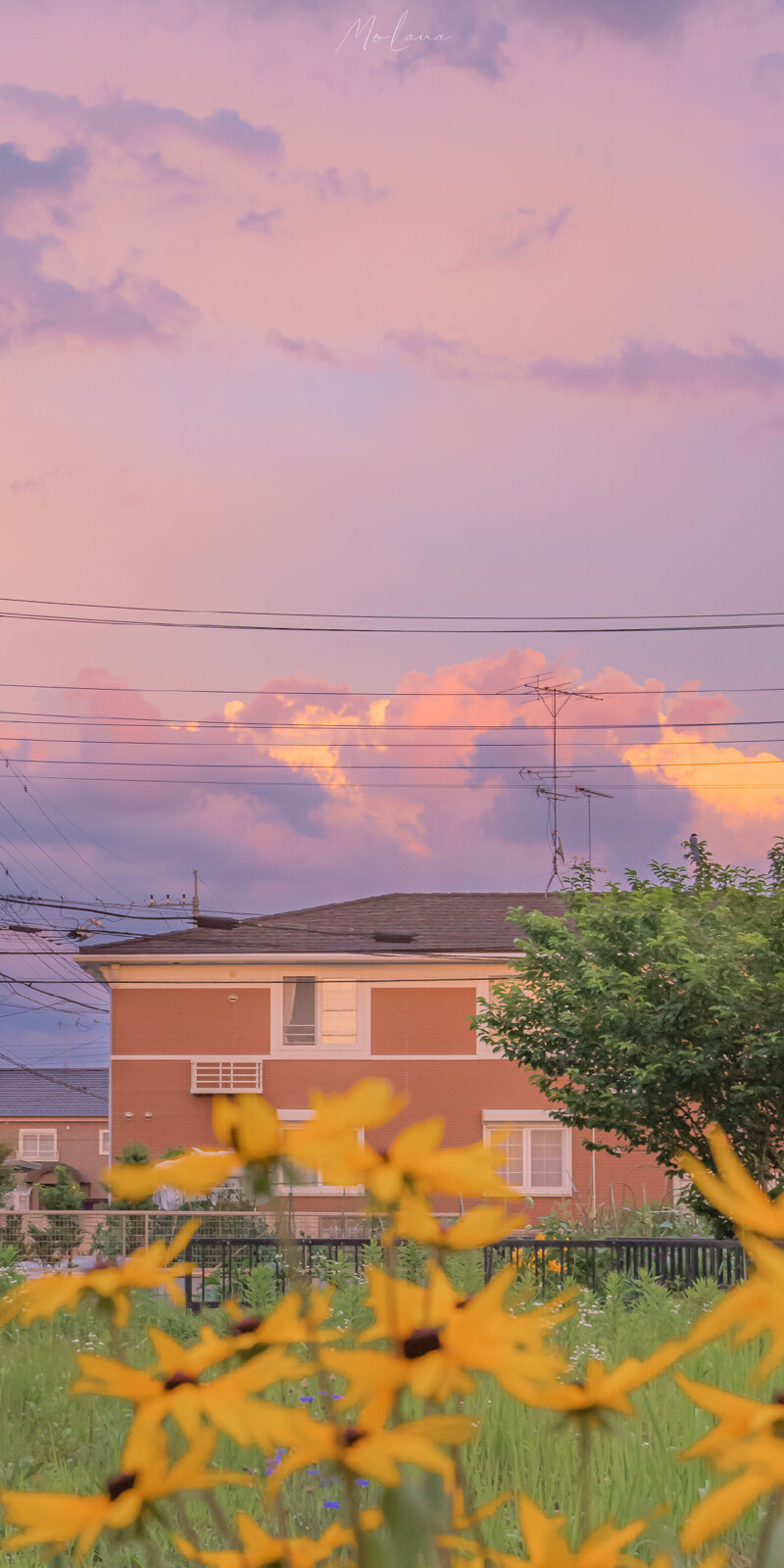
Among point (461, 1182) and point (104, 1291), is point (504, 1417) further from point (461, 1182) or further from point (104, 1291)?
point (461, 1182)

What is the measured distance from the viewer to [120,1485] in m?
1.23

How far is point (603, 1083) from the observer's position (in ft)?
60.2

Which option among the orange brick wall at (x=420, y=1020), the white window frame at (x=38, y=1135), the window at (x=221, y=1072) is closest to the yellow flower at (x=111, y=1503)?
the orange brick wall at (x=420, y=1020)

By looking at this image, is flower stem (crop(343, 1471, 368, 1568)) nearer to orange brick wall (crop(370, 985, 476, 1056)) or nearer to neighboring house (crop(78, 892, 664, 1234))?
neighboring house (crop(78, 892, 664, 1234))

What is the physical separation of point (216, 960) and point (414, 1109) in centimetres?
612

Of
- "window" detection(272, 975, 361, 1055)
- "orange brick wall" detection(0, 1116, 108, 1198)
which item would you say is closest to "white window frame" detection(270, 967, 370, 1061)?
"window" detection(272, 975, 361, 1055)

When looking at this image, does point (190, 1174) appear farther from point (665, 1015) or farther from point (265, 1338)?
point (665, 1015)

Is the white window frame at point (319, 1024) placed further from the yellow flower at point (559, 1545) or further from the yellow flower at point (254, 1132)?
the yellow flower at point (254, 1132)

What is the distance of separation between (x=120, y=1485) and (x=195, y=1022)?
32.5 metres

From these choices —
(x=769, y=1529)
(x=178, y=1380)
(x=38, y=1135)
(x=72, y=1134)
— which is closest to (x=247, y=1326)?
(x=178, y=1380)

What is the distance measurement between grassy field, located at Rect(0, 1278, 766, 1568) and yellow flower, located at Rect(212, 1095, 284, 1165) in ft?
1.74

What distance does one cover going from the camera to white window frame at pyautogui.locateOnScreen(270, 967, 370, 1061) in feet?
107

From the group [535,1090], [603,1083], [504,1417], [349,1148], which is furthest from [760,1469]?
[535,1090]

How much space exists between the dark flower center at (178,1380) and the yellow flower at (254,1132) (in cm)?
30
